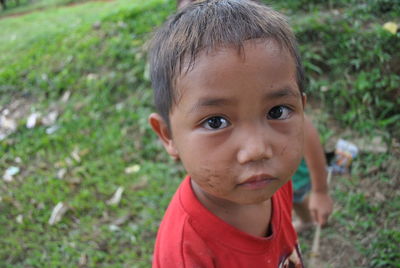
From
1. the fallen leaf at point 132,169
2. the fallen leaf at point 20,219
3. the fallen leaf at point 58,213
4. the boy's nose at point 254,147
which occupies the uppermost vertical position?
the boy's nose at point 254,147


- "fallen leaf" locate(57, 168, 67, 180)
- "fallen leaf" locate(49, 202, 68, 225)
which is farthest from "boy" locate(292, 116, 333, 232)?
"fallen leaf" locate(57, 168, 67, 180)

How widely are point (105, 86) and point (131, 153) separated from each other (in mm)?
1140

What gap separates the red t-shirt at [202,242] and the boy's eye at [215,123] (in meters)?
0.33

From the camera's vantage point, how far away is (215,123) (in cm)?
109

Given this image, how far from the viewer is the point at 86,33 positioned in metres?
5.32

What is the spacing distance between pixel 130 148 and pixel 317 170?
2.09m

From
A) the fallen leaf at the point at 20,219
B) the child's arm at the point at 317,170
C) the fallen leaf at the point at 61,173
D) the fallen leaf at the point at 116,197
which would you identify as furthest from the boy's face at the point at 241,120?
the fallen leaf at the point at 61,173

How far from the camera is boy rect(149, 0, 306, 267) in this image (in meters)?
1.04

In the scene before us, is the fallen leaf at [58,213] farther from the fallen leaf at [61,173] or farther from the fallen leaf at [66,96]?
the fallen leaf at [66,96]

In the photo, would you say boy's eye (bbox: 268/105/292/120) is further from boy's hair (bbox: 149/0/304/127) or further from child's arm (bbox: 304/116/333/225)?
child's arm (bbox: 304/116/333/225)

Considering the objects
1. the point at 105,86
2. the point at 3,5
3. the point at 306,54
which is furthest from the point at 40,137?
the point at 3,5

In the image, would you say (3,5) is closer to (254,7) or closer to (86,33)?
(86,33)

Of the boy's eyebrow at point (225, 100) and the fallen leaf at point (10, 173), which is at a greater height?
the boy's eyebrow at point (225, 100)

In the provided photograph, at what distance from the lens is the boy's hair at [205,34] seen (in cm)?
107
